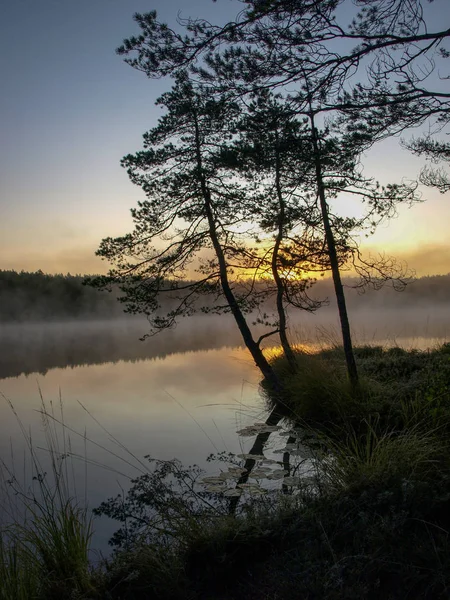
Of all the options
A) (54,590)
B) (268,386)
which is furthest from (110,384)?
(54,590)

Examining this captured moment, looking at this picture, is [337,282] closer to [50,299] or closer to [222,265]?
[222,265]

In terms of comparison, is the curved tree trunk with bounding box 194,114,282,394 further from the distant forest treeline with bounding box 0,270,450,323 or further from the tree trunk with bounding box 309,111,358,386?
the distant forest treeline with bounding box 0,270,450,323

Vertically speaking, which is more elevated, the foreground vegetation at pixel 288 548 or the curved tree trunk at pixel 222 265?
the curved tree trunk at pixel 222 265

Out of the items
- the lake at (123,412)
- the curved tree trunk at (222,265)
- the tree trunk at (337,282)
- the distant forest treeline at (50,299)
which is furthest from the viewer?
the distant forest treeline at (50,299)

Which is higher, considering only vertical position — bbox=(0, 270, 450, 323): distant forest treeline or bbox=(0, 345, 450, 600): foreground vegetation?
bbox=(0, 270, 450, 323): distant forest treeline

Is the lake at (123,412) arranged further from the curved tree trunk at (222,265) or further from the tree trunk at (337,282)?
the tree trunk at (337,282)

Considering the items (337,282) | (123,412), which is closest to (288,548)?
(337,282)

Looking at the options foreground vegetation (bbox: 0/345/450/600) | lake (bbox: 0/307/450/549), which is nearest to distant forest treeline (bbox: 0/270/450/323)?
lake (bbox: 0/307/450/549)

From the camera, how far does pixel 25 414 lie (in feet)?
40.9

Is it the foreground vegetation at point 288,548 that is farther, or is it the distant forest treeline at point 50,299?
the distant forest treeline at point 50,299

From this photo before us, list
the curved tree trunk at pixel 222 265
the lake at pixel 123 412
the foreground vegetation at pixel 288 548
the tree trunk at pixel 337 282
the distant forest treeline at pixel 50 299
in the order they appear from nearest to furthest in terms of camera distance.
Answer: the foreground vegetation at pixel 288 548 < the lake at pixel 123 412 < the tree trunk at pixel 337 282 < the curved tree trunk at pixel 222 265 < the distant forest treeline at pixel 50 299

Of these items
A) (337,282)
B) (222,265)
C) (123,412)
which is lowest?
(123,412)

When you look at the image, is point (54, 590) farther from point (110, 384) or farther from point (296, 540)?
point (110, 384)

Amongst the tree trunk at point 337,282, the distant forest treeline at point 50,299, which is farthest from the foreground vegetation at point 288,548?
the distant forest treeline at point 50,299
